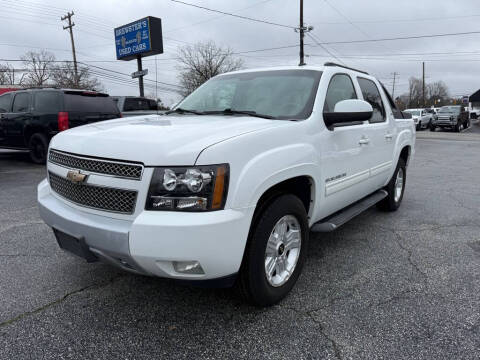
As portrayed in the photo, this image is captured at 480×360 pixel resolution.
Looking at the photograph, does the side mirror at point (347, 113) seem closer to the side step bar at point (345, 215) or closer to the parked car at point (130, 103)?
the side step bar at point (345, 215)

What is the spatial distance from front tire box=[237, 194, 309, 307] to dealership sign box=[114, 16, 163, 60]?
17196 mm

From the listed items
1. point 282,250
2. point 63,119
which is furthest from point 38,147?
point 282,250

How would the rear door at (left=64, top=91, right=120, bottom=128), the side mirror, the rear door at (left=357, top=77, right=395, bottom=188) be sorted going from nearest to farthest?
the side mirror
the rear door at (left=357, top=77, right=395, bottom=188)
the rear door at (left=64, top=91, right=120, bottom=128)

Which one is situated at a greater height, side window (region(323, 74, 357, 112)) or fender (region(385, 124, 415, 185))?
side window (region(323, 74, 357, 112))

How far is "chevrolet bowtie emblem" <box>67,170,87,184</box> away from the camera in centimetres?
238

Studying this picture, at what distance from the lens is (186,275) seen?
220cm

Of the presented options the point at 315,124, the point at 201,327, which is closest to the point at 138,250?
the point at 201,327

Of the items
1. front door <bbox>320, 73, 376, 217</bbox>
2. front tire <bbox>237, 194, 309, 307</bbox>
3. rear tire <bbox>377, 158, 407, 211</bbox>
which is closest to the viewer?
→ front tire <bbox>237, 194, 309, 307</bbox>

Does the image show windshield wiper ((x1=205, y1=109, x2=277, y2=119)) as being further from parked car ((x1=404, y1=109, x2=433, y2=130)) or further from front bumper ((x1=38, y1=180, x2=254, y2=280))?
parked car ((x1=404, y1=109, x2=433, y2=130))

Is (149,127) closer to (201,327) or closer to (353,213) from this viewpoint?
(201,327)

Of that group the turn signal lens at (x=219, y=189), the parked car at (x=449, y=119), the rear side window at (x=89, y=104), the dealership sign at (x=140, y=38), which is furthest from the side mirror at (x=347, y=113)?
the parked car at (x=449, y=119)

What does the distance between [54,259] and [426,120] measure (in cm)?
3298

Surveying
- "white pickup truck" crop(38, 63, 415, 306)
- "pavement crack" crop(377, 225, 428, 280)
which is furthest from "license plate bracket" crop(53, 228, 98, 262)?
"pavement crack" crop(377, 225, 428, 280)

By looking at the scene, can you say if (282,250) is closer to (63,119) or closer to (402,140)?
(402,140)
